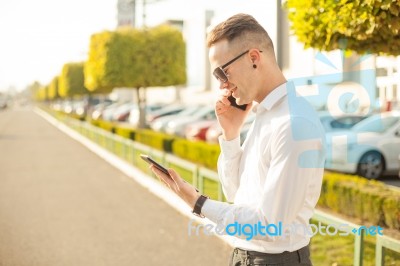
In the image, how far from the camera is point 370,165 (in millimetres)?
10945

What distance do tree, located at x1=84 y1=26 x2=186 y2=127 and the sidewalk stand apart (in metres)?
8.94

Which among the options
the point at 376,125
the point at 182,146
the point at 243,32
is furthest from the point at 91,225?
the point at 182,146

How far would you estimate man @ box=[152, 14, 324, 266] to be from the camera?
172cm

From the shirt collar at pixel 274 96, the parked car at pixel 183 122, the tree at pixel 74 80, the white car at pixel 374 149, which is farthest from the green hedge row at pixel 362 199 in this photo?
the tree at pixel 74 80

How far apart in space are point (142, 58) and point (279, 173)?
65.3 feet

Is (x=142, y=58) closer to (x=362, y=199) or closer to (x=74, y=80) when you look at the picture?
(x=362, y=199)

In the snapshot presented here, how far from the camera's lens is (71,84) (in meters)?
45.3

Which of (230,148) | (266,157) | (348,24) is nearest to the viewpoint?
(266,157)

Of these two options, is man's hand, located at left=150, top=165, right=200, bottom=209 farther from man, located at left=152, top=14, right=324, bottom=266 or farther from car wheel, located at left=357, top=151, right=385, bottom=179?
car wheel, located at left=357, top=151, right=385, bottom=179

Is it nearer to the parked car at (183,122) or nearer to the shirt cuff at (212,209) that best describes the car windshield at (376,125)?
the shirt cuff at (212,209)

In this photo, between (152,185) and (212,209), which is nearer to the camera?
(212,209)

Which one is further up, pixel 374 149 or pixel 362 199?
pixel 374 149

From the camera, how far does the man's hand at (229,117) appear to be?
2.21 metres

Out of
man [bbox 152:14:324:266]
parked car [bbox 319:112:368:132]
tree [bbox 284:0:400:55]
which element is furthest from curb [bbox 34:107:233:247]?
parked car [bbox 319:112:368:132]
